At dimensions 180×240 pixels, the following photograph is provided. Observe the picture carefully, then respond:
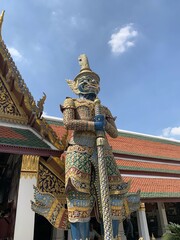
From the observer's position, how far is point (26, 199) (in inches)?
145

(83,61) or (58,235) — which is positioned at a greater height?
(83,61)

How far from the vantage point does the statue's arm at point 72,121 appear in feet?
11.2

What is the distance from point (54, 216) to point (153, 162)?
686cm

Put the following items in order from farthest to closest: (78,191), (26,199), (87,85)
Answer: (87,85) < (26,199) < (78,191)

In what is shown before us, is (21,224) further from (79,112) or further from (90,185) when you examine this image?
(79,112)

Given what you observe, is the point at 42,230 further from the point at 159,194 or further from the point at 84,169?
the point at 84,169

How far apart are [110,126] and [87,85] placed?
2.73 ft

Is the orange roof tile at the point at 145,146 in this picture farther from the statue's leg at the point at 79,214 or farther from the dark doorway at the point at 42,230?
the statue's leg at the point at 79,214

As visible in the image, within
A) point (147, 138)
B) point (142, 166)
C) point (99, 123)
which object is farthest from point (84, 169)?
point (147, 138)

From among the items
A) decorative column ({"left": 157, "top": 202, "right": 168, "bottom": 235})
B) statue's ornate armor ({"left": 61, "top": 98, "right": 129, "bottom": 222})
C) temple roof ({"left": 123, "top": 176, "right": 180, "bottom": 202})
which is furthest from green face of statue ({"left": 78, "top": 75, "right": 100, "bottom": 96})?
decorative column ({"left": 157, "top": 202, "right": 168, "bottom": 235})

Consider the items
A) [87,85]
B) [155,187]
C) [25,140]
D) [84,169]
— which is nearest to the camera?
[84,169]

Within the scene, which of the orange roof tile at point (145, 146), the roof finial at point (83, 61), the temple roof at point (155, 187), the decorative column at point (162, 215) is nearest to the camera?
the roof finial at point (83, 61)

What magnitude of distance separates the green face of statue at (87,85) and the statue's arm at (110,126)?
1.47 feet

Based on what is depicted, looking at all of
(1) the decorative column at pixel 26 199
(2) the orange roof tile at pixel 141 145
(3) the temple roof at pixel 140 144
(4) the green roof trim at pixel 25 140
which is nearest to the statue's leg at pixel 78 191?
(1) the decorative column at pixel 26 199
